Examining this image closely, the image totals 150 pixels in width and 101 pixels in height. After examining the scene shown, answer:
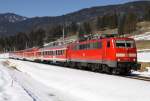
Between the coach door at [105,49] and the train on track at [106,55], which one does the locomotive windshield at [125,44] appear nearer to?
the train on track at [106,55]

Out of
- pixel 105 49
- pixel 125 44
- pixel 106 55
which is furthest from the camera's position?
pixel 105 49

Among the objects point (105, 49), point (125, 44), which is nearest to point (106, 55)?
point (105, 49)

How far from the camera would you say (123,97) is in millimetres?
16516

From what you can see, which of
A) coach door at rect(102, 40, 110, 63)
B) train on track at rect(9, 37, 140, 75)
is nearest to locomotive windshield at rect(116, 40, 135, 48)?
train on track at rect(9, 37, 140, 75)

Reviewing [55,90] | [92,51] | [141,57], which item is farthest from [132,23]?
[55,90]

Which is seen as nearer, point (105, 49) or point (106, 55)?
point (106, 55)

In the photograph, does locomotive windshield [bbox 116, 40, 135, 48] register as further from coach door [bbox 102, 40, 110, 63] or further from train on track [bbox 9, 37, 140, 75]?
coach door [bbox 102, 40, 110, 63]

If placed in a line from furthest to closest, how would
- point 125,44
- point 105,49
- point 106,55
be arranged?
point 105,49
point 106,55
point 125,44

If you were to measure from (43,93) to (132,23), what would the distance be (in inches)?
6041

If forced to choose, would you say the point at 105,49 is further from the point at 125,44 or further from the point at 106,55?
the point at 125,44

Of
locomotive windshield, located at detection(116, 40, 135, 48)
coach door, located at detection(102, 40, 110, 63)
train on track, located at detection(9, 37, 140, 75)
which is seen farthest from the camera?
coach door, located at detection(102, 40, 110, 63)

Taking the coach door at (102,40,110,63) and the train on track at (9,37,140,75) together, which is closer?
the train on track at (9,37,140,75)

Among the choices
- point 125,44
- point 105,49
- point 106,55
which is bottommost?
point 106,55

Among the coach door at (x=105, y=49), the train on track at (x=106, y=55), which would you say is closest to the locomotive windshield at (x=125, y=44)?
the train on track at (x=106, y=55)
